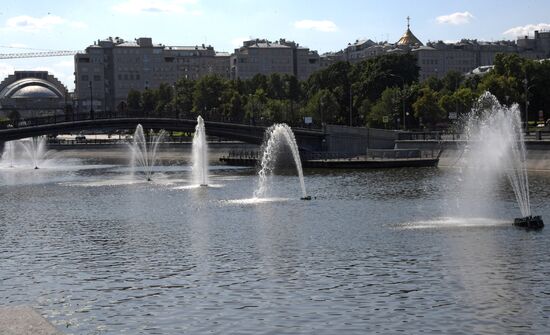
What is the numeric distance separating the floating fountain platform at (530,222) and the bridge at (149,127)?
72.8m

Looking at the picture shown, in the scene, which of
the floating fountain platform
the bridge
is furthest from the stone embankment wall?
the floating fountain platform

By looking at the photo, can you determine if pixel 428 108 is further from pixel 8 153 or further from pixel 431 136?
pixel 8 153

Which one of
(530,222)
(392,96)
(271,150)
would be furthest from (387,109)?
(530,222)

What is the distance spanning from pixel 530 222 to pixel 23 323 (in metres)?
30.2

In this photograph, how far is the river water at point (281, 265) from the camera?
1164 inches

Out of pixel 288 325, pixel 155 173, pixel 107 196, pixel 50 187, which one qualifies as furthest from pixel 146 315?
pixel 155 173

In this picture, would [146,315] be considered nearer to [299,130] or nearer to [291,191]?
[291,191]

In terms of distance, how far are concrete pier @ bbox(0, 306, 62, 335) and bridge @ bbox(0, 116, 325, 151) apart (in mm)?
83718

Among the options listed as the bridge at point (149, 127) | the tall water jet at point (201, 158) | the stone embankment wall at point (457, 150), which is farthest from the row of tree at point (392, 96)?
the tall water jet at point (201, 158)

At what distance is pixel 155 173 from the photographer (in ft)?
358

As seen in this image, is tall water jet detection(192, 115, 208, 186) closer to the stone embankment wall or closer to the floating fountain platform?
the stone embankment wall

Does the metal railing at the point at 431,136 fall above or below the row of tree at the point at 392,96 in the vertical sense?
below

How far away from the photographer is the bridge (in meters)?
111

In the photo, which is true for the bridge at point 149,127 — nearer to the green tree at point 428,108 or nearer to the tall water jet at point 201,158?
the tall water jet at point 201,158
